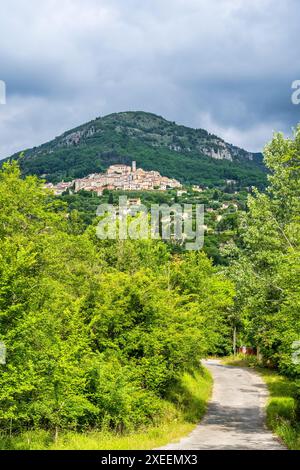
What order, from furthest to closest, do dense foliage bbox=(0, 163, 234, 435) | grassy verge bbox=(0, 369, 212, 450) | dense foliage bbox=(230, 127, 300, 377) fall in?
dense foliage bbox=(230, 127, 300, 377)
dense foliage bbox=(0, 163, 234, 435)
grassy verge bbox=(0, 369, 212, 450)

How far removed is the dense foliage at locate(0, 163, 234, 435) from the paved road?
2.82m

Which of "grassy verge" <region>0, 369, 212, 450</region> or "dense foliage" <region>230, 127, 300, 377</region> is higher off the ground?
"dense foliage" <region>230, 127, 300, 377</region>

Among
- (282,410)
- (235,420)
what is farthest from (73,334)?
(282,410)

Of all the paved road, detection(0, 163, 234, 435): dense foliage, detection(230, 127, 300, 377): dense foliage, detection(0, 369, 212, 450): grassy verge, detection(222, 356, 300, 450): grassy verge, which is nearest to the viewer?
detection(0, 369, 212, 450): grassy verge

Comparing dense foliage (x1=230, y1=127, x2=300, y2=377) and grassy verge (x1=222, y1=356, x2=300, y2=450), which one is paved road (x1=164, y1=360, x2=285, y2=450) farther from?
dense foliage (x1=230, y1=127, x2=300, y2=377)

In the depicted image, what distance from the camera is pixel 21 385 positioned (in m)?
Answer: 15.9

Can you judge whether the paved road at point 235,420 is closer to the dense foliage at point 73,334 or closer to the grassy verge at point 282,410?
the grassy verge at point 282,410

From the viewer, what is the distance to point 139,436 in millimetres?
18266

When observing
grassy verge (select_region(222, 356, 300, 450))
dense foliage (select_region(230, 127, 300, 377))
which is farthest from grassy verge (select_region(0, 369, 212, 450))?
dense foliage (select_region(230, 127, 300, 377))

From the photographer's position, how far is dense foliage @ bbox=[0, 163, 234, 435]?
17.0 metres

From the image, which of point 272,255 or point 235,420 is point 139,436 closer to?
point 235,420

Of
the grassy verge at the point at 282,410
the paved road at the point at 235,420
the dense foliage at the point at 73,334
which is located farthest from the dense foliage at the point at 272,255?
the dense foliage at the point at 73,334
